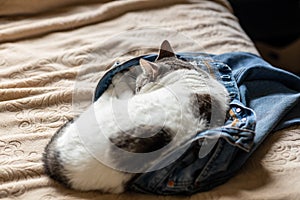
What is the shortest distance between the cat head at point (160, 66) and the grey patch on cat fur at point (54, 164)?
290 mm

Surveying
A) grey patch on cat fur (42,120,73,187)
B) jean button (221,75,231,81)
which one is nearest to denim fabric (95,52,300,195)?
jean button (221,75,231,81)

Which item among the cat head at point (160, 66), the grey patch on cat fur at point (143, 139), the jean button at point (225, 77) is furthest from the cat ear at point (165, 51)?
the grey patch on cat fur at point (143, 139)

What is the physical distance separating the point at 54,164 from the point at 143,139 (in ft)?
0.70

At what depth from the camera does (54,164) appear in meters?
0.97

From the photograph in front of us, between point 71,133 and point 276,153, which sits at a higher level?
point 71,133

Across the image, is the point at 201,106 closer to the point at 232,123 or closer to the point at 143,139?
the point at 232,123

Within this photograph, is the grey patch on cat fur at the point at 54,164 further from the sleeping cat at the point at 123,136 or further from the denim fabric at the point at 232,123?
the denim fabric at the point at 232,123

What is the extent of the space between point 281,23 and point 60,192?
1696mm

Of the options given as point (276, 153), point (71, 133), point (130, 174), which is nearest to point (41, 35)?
point (71, 133)

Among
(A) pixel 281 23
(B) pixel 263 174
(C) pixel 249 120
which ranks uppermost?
(C) pixel 249 120

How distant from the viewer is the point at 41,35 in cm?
155

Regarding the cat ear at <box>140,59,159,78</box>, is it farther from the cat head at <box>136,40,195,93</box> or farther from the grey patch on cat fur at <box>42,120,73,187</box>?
the grey patch on cat fur at <box>42,120,73,187</box>

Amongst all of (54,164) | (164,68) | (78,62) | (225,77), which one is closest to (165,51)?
(164,68)

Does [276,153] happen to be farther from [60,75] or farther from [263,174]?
[60,75]
